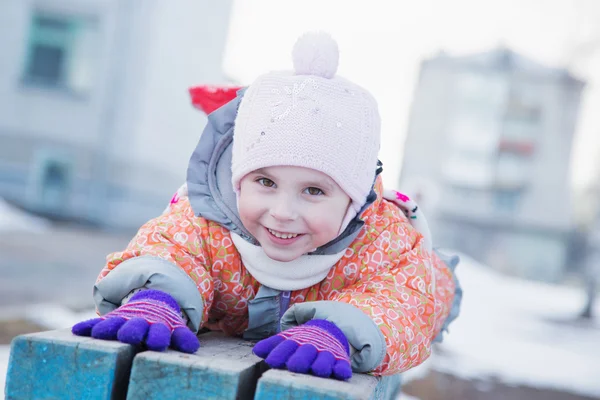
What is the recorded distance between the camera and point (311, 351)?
106cm

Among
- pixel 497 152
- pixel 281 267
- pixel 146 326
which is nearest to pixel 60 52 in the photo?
pixel 281 267

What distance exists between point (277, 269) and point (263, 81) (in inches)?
16.9

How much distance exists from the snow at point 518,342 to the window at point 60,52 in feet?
22.5

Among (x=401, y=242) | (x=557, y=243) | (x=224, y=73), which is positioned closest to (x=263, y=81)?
(x=401, y=242)

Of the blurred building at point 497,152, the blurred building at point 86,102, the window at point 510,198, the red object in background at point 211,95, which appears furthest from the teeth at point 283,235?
the window at point 510,198

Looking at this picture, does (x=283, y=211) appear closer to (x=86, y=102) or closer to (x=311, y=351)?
(x=311, y=351)

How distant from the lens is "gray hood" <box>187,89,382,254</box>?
1.50 meters

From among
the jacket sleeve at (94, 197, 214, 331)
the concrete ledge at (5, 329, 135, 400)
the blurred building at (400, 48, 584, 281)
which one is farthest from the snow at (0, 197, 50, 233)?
the blurred building at (400, 48, 584, 281)

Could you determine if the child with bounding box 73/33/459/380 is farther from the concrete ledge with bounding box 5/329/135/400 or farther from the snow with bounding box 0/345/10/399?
the snow with bounding box 0/345/10/399

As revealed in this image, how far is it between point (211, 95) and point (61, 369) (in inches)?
43.9

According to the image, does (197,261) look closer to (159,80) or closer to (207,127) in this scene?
(207,127)

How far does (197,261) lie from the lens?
1.45 m

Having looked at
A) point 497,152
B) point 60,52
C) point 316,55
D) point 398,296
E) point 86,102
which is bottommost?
point 398,296

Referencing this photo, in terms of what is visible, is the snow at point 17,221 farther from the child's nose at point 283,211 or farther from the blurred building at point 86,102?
the child's nose at point 283,211
